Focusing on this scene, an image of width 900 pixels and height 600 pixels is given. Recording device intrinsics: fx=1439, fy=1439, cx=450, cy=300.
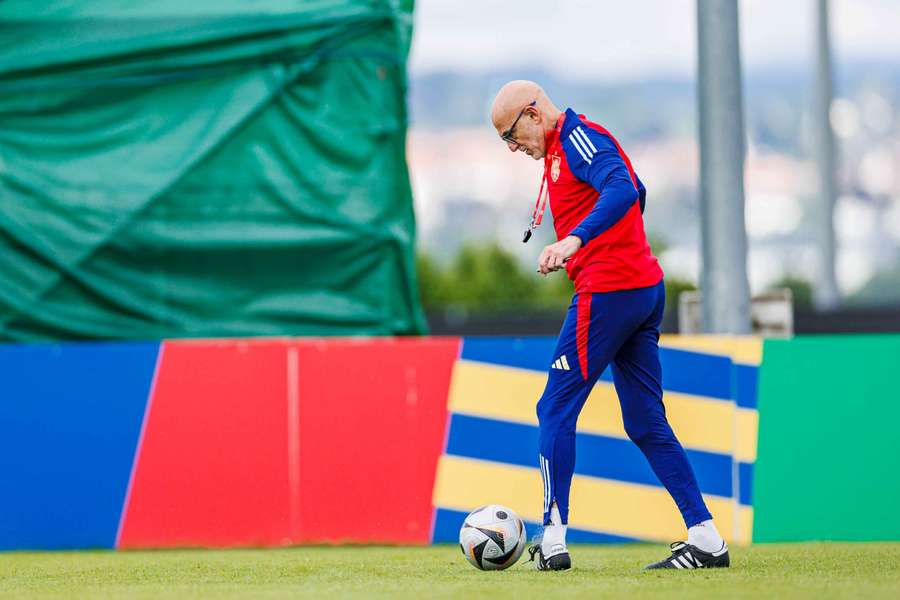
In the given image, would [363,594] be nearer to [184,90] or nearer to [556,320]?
[184,90]

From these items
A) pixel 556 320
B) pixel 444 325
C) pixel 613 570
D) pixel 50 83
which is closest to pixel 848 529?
pixel 613 570

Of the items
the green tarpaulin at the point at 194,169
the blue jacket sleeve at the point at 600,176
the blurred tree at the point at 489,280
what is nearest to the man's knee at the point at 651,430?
the blue jacket sleeve at the point at 600,176

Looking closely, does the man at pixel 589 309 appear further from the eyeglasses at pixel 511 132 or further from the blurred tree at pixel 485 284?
the blurred tree at pixel 485 284

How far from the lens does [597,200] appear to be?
5.98 metres

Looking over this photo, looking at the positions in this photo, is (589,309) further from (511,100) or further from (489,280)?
(489,280)

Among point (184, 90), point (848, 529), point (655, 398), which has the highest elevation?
point (184, 90)

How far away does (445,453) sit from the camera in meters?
7.98

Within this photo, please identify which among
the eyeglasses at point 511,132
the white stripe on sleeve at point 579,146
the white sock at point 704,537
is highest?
the eyeglasses at point 511,132

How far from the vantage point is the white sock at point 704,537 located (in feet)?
20.0

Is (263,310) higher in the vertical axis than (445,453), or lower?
higher

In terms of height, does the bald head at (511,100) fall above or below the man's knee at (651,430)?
above

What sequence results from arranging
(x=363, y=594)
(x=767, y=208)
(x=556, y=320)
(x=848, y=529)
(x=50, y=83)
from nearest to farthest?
(x=363, y=594)
(x=848, y=529)
(x=50, y=83)
(x=556, y=320)
(x=767, y=208)

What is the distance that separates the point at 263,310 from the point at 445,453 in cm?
181

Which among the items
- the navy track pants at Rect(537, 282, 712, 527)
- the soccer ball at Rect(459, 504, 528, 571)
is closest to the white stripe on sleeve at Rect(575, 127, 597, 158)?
the navy track pants at Rect(537, 282, 712, 527)
